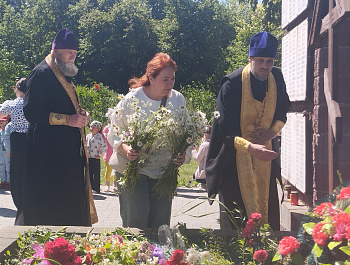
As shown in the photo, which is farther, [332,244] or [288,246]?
[288,246]

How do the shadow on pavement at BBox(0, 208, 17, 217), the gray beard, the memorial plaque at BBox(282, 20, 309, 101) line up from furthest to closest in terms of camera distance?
the shadow on pavement at BBox(0, 208, 17, 217) → the memorial plaque at BBox(282, 20, 309, 101) → the gray beard

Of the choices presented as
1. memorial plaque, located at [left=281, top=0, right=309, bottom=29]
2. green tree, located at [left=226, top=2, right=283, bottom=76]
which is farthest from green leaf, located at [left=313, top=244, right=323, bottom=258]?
green tree, located at [left=226, top=2, right=283, bottom=76]

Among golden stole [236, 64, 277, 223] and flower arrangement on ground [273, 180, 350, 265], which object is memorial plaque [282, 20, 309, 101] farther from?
flower arrangement on ground [273, 180, 350, 265]

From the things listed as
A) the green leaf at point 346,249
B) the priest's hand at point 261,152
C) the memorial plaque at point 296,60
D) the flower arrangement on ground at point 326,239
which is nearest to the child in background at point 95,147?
the memorial plaque at point 296,60

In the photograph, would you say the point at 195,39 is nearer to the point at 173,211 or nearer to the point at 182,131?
the point at 173,211

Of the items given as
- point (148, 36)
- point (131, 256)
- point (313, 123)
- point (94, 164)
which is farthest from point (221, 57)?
point (131, 256)

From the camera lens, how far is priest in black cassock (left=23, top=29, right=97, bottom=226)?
595 cm

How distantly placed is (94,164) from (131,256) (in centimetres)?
813

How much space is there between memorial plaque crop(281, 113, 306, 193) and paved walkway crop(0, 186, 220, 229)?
3.53ft

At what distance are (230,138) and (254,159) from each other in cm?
32

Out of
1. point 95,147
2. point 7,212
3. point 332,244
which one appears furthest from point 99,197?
point 332,244

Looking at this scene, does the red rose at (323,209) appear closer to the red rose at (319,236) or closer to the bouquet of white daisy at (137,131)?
the red rose at (319,236)

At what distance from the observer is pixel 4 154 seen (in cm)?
1255

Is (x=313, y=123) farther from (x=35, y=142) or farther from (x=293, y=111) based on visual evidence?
(x=35, y=142)
